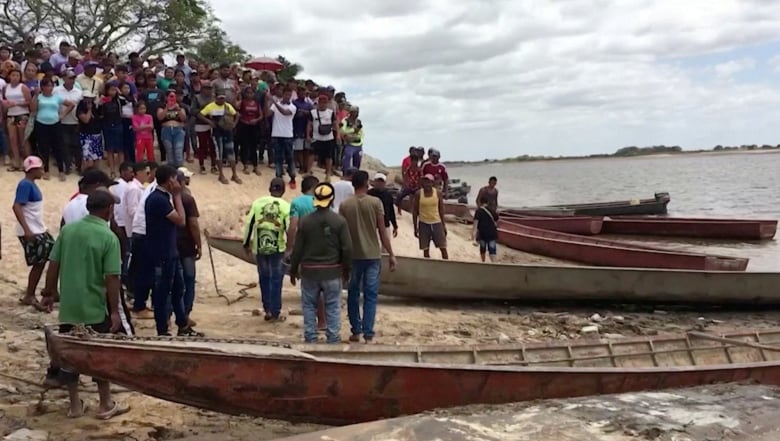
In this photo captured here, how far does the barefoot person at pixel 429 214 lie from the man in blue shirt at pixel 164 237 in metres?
5.26

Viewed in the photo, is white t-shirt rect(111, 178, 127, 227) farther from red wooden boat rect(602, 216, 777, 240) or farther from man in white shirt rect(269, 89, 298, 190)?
red wooden boat rect(602, 216, 777, 240)

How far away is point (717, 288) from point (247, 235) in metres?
7.21

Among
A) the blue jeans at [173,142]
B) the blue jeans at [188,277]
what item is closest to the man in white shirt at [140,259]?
the blue jeans at [188,277]

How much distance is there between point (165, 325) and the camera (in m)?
6.85

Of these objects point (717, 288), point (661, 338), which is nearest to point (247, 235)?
point (661, 338)

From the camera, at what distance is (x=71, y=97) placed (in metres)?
10.7

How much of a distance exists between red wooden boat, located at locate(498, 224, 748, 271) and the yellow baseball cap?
851 cm

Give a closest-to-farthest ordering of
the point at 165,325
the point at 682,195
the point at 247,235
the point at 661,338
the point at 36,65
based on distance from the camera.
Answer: the point at 165,325, the point at 661,338, the point at 247,235, the point at 36,65, the point at 682,195

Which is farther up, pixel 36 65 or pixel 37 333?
pixel 36 65

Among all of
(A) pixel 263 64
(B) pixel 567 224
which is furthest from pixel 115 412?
(B) pixel 567 224

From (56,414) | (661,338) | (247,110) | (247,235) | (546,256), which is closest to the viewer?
(56,414)

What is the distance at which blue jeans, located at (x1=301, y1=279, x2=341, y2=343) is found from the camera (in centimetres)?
676

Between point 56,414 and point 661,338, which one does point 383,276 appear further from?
point 56,414

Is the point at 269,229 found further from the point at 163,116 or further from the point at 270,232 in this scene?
the point at 163,116
